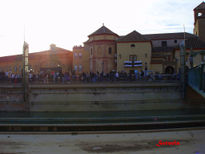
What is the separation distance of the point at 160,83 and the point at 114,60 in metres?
19.3

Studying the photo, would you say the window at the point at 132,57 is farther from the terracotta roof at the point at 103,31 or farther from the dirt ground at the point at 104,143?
the dirt ground at the point at 104,143

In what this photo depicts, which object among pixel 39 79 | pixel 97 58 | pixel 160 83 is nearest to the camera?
pixel 160 83

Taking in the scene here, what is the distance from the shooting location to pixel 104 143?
9.16m

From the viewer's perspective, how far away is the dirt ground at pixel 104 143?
820cm

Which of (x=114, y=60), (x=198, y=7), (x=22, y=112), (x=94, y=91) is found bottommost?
(x=22, y=112)

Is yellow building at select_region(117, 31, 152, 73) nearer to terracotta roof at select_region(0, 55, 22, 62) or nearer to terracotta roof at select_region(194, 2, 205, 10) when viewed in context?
terracotta roof at select_region(194, 2, 205, 10)

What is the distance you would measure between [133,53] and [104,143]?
1239 inches

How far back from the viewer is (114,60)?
4184 centimetres

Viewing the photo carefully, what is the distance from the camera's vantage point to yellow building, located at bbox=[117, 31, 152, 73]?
39.0 m

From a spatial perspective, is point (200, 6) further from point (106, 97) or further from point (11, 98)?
point (11, 98)

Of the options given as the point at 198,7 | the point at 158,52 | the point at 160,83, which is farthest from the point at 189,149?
the point at 198,7

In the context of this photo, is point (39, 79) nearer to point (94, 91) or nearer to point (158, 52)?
point (94, 91)

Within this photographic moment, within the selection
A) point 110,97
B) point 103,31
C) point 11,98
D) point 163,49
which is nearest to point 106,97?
point 110,97

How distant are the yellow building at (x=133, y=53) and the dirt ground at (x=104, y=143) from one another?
94.6 feet
